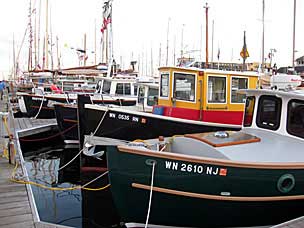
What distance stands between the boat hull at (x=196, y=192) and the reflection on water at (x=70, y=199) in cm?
179

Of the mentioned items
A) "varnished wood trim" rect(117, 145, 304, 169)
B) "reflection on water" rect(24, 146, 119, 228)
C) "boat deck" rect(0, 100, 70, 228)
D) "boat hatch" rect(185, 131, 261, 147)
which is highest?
"boat hatch" rect(185, 131, 261, 147)

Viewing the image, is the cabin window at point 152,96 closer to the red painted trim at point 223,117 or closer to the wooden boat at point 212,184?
the red painted trim at point 223,117

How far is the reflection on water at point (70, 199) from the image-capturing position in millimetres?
7059

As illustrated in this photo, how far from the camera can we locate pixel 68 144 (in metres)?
14.3

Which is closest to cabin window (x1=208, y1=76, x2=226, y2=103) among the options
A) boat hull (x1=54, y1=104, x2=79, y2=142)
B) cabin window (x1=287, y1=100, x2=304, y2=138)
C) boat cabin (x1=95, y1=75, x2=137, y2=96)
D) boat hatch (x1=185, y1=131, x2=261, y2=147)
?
boat hatch (x1=185, y1=131, x2=261, y2=147)

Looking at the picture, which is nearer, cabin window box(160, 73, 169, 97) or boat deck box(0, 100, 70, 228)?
boat deck box(0, 100, 70, 228)

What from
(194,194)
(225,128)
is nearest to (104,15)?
(225,128)

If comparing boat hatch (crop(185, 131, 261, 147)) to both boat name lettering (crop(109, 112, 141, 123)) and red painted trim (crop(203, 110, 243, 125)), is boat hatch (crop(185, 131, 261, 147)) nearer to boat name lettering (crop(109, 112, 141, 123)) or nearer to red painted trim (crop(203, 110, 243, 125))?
red painted trim (crop(203, 110, 243, 125))

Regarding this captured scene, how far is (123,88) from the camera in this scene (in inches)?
648

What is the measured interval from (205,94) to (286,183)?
4.38 meters

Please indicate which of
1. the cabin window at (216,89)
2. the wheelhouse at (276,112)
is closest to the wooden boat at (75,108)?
the cabin window at (216,89)

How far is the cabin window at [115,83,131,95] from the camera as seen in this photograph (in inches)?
645

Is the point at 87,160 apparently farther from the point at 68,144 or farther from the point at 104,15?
the point at 104,15

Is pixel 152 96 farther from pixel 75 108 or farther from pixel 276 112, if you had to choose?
pixel 276 112
